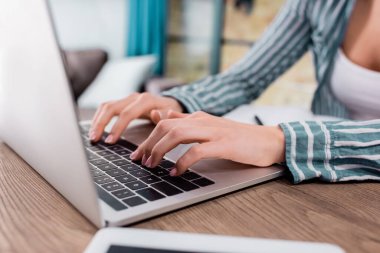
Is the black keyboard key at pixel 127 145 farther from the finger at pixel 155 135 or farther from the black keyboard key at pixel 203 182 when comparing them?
the black keyboard key at pixel 203 182

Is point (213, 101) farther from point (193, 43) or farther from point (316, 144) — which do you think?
point (193, 43)

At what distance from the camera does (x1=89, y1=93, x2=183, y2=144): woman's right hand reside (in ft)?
2.52

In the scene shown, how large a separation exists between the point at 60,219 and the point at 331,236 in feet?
1.02

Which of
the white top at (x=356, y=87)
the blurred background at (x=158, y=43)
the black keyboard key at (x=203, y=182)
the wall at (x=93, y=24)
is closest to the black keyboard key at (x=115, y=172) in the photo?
the black keyboard key at (x=203, y=182)

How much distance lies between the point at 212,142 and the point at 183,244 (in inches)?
8.4

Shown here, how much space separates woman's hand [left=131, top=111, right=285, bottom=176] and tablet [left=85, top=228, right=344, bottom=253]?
0.15 metres

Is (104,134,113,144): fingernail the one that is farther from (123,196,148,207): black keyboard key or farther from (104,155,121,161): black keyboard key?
(123,196,148,207): black keyboard key

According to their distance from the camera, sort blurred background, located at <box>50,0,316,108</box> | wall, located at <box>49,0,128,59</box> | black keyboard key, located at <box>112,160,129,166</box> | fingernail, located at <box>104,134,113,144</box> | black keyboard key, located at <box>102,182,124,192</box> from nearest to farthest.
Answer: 1. black keyboard key, located at <box>102,182,124,192</box>
2. black keyboard key, located at <box>112,160,129,166</box>
3. fingernail, located at <box>104,134,113,144</box>
4. blurred background, located at <box>50,0,316,108</box>
5. wall, located at <box>49,0,128,59</box>

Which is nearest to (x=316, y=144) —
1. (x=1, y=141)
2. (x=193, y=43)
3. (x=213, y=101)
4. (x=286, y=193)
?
(x=286, y=193)

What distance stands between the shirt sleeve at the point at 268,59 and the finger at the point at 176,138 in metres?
0.45

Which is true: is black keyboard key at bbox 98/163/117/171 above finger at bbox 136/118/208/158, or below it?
below

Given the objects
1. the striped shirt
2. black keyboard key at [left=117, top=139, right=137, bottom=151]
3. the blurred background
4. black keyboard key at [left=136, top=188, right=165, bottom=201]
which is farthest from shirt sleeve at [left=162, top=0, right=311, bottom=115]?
the blurred background

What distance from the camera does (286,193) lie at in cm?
57

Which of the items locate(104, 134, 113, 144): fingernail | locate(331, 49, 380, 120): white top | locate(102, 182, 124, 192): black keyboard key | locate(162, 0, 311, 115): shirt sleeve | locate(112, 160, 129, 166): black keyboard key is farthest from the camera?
locate(162, 0, 311, 115): shirt sleeve
